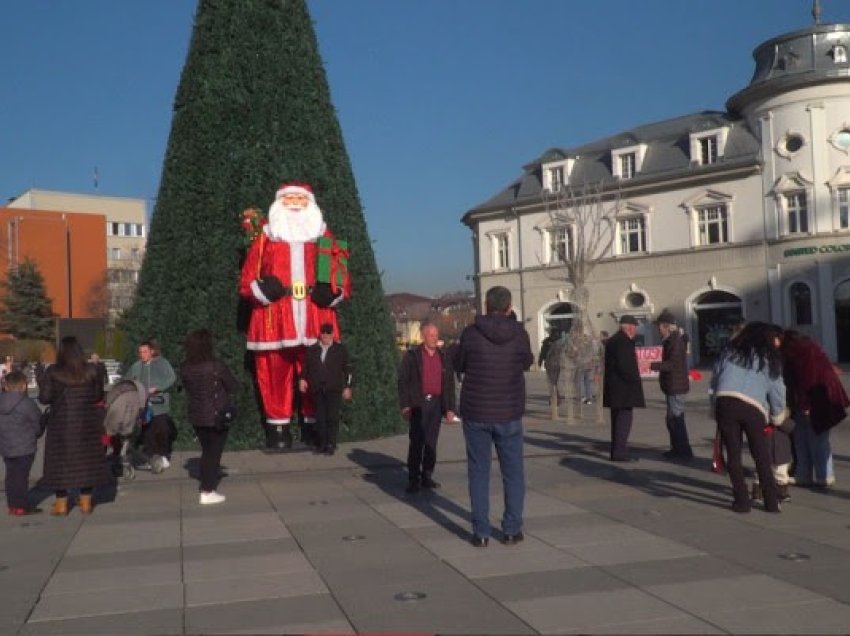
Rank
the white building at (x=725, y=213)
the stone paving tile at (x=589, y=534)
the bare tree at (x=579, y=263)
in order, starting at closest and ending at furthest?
the stone paving tile at (x=589, y=534)
the bare tree at (x=579, y=263)
the white building at (x=725, y=213)

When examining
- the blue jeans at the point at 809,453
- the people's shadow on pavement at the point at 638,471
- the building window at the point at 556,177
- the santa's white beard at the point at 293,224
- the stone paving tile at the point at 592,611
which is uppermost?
the building window at the point at 556,177

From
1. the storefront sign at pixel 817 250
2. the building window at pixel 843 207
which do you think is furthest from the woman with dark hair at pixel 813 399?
the building window at pixel 843 207

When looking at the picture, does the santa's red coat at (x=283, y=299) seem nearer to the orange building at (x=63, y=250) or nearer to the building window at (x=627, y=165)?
the building window at (x=627, y=165)

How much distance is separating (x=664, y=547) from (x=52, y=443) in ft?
18.1

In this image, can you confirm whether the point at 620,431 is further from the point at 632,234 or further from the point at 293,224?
the point at 632,234

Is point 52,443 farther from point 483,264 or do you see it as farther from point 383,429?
point 483,264

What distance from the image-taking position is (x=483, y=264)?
54.4 metres

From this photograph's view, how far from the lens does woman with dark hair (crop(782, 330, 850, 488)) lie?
353 inches

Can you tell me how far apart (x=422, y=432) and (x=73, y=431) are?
327 cm

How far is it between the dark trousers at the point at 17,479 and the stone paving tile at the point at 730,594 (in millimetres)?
6130

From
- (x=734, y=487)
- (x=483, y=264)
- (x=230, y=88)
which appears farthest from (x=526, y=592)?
(x=483, y=264)

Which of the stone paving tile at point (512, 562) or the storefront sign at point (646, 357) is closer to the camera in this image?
the stone paving tile at point (512, 562)

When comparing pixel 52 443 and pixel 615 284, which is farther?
pixel 615 284

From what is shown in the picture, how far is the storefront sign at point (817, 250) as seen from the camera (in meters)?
40.5
